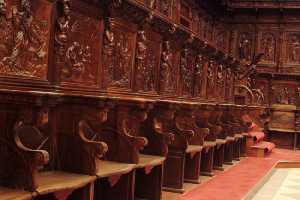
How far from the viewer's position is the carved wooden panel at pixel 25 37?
118 inches

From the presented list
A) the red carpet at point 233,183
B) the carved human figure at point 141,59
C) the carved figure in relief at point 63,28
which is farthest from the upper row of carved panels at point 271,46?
the carved figure in relief at point 63,28

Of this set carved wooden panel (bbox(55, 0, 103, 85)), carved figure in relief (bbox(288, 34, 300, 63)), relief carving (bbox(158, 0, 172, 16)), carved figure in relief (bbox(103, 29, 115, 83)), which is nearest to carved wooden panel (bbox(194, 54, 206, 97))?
relief carving (bbox(158, 0, 172, 16))

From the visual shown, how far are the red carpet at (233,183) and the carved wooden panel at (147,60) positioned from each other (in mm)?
1328

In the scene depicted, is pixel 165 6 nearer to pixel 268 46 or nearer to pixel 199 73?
pixel 199 73

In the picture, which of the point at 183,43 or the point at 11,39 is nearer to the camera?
the point at 11,39

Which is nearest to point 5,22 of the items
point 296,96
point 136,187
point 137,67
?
point 136,187

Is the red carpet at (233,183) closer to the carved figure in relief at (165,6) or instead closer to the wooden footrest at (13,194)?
the wooden footrest at (13,194)

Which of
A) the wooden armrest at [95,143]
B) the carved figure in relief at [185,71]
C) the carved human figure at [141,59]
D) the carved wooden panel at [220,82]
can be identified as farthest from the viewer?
the carved wooden panel at [220,82]

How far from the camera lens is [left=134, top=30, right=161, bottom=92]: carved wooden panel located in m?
5.04

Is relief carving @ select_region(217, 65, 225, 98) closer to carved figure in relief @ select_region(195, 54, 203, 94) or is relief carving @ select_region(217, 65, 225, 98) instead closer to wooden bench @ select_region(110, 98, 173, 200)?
carved figure in relief @ select_region(195, 54, 203, 94)

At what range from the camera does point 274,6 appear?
12.9 metres

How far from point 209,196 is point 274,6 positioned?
9590 mm

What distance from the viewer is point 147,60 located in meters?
5.52

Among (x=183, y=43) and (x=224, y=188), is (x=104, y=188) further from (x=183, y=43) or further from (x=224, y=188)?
(x=183, y=43)
